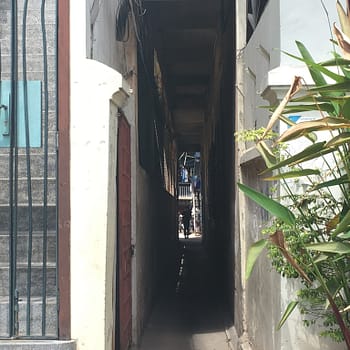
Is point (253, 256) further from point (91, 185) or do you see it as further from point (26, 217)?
point (26, 217)

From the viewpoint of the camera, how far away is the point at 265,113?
4734mm

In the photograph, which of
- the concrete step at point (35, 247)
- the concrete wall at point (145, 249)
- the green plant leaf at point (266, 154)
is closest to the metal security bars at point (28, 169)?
→ the concrete step at point (35, 247)

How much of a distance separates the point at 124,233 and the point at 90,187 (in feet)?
5.83

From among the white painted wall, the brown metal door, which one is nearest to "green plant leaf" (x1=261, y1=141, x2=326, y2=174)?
the white painted wall

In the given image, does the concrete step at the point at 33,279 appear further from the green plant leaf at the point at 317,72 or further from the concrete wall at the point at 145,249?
the concrete wall at the point at 145,249

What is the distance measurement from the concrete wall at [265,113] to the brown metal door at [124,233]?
1.22m

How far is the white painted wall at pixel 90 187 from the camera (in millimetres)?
4199

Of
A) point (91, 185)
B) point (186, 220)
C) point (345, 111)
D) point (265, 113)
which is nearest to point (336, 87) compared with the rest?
point (345, 111)

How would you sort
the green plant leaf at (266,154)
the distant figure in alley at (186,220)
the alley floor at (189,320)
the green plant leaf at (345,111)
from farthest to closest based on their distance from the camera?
1. the distant figure in alley at (186,220)
2. the alley floor at (189,320)
3. the green plant leaf at (266,154)
4. the green plant leaf at (345,111)

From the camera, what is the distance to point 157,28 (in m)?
10.1

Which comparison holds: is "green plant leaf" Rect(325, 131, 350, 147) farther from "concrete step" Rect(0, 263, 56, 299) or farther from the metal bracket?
the metal bracket

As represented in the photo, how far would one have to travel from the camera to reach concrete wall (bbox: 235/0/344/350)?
4.10m

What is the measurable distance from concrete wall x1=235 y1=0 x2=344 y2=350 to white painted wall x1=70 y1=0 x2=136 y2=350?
122 cm

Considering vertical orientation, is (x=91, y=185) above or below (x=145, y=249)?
Result: above
